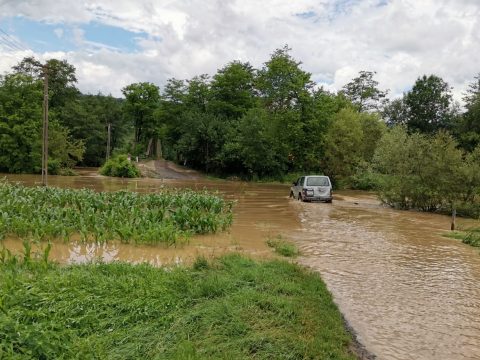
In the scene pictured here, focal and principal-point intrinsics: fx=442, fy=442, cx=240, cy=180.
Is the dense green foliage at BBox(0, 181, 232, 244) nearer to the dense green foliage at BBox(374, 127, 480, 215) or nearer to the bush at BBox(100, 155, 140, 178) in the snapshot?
the dense green foliage at BBox(374, 127, 480, 215)

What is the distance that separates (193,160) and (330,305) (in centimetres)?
4558

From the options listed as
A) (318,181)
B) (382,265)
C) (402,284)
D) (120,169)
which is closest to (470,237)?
(382,265)

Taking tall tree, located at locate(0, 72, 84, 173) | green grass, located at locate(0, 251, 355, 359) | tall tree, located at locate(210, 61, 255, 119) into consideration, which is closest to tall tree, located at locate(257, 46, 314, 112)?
tall tree, located at locate(210, 61, 255, 119)

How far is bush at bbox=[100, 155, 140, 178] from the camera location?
45.9 m

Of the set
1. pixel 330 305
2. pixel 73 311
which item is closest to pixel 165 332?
pixel 73 311

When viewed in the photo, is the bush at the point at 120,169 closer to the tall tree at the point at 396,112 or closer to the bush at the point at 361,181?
the bush at the point at 361,181

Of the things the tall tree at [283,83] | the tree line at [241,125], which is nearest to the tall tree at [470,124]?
the tree line at [241,125]

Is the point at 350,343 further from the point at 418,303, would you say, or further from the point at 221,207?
the point at 221,207

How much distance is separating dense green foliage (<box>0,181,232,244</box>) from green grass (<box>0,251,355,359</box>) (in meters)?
3.75

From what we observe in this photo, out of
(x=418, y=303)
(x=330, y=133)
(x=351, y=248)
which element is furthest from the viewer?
(x=330, y=133)

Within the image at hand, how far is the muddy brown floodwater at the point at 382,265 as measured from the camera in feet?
19.7

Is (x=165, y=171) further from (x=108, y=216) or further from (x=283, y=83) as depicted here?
(x=108, y=216)

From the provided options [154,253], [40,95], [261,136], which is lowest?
[154,253]

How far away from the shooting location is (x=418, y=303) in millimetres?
7395
